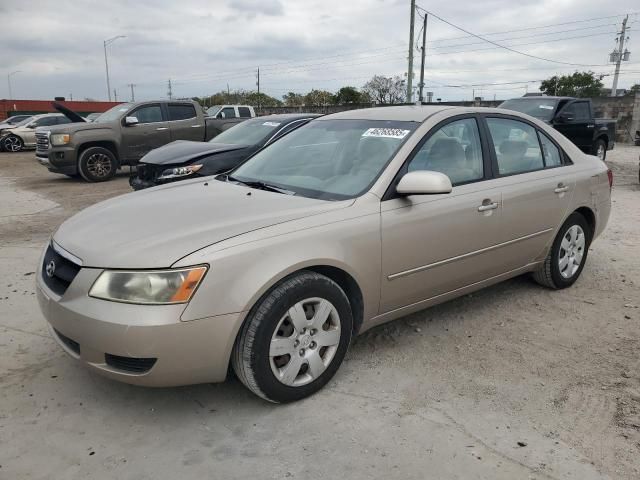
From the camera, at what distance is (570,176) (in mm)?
4414

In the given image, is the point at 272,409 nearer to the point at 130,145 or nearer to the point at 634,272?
the point at 634,272

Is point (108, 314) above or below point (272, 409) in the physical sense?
above

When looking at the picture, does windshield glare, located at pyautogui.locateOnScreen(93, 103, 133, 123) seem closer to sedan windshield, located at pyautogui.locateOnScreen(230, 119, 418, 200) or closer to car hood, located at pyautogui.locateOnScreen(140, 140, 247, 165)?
car hood, located at pyautogui.locateOnScreen(140, 140, 247, 165)

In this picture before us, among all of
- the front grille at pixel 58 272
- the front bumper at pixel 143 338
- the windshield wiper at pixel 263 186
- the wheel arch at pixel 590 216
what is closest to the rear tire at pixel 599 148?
the wheel arch at pixel 590 216

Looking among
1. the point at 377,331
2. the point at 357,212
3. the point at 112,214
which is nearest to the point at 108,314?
the point at 112,214

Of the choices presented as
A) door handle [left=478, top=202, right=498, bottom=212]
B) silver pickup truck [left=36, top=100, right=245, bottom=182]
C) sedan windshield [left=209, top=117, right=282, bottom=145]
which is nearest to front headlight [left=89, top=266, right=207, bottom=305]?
door handle [left=478, top=202, right=498, bottom=212]

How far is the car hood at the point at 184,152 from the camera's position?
756 cm

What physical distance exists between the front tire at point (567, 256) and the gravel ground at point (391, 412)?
1.19 feet

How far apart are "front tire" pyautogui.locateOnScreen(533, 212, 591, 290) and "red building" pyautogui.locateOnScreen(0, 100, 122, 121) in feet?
137

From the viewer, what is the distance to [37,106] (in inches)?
1960

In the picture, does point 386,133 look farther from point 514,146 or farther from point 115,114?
point 115,114

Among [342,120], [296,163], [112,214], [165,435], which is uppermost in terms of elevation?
[342,120]

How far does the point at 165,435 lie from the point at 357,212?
155 centimetres

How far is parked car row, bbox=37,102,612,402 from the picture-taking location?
8.30 feet
